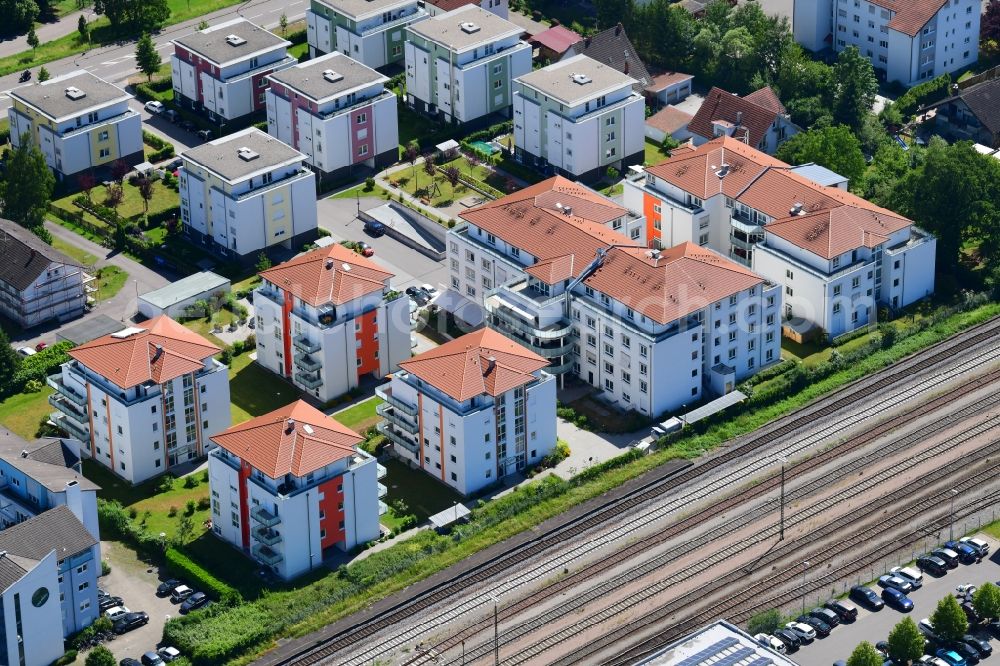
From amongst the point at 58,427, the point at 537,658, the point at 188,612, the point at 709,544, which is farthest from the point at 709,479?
the point at 58,427

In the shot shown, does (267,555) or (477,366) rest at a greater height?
(477,366)

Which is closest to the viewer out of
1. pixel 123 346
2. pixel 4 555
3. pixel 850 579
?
pixel 4 555

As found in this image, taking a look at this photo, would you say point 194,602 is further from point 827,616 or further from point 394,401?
point 827,616

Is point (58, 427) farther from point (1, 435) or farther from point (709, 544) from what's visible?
point (709, 544)

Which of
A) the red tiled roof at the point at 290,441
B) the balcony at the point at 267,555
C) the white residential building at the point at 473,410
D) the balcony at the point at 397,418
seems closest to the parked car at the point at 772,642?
the white residential building at the point at 473,410

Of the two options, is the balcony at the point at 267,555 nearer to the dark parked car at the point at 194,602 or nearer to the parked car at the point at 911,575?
the dark parked car at the point at 194,602

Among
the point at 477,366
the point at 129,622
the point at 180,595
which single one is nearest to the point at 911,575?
the point at 477,366
